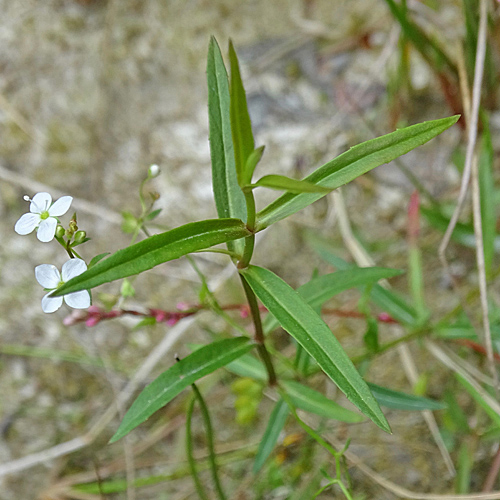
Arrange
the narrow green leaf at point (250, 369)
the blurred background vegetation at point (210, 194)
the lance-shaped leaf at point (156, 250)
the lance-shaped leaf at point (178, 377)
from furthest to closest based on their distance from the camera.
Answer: the blurred background vegetation at point (210, 194)
the narrow green leaf at point (250, 369)
the lance-shaped leaf at point (178, 377)
the lance-shaped leaf at point (156, 250)

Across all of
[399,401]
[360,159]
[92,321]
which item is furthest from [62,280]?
[399,401]

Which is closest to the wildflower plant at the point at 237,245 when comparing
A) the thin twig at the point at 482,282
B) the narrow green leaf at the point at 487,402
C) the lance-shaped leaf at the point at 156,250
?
the lance-shaped leaf at the point at 156,250

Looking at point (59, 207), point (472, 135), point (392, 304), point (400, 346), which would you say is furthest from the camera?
point (400, 346)

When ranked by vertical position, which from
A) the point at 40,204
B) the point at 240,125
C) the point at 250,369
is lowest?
the point at 250,369

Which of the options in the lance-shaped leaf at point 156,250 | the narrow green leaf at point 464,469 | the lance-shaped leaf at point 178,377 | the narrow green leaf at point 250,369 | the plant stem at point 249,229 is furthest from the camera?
the narrow green leaf at point 464,469

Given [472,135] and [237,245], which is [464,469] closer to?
[472,135]

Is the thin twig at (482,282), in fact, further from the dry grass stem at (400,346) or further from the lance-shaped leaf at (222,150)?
the lance-shaped leaf at (222,150)

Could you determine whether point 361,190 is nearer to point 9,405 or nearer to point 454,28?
point 454,28
